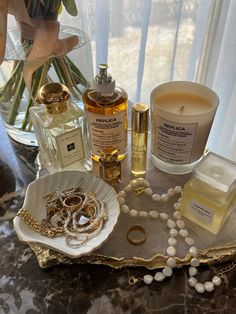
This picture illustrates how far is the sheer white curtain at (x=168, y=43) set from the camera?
66 centimetres

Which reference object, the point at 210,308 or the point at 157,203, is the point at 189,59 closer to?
the point at 157,203

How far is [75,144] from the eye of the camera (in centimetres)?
50

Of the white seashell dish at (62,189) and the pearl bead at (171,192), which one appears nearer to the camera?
the white seashell dish at (62,189)

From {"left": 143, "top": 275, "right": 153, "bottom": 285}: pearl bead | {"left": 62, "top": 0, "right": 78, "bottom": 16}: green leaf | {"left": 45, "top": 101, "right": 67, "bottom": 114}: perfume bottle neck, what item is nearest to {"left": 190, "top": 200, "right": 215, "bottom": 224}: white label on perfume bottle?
{"left": 143, "top": 275, "right": 153, "bottom": 285}: pearl bead

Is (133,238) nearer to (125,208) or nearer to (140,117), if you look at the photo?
(125,208)

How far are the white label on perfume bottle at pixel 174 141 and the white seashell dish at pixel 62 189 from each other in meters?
0.11

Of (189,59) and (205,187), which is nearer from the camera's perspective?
(205,187)

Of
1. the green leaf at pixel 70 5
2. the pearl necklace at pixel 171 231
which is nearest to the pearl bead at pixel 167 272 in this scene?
the pearl necklace at pixel 171 231

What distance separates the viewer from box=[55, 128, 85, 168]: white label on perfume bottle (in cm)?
48

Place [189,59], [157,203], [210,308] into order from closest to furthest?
[210,308] → [157,203] → [189,59]

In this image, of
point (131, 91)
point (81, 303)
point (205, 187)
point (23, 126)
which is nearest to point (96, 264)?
point (81, 303)

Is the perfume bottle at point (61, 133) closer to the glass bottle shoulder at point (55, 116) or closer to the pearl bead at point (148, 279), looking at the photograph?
the glass bottle shoulder at point (55, 116)

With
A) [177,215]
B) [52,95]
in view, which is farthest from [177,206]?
[52,95]

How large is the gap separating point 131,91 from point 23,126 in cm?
35
